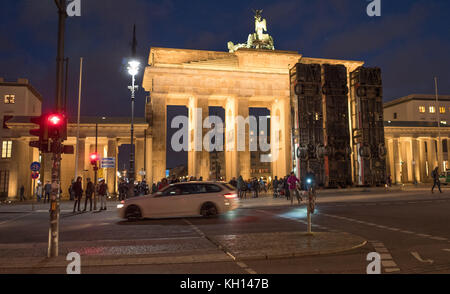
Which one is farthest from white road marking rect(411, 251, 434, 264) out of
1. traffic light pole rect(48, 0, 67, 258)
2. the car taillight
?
the car taillight

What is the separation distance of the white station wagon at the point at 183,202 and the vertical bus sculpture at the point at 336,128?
1758 centimetres

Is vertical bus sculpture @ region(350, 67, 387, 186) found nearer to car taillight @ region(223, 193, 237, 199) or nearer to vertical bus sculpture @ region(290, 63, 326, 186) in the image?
vertical bus sculpture @ region(290, 63, 326, 186)

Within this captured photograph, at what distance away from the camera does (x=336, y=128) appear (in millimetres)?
32094

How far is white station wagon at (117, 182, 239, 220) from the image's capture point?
1512 centimetres

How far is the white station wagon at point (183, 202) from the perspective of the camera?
1512 cm

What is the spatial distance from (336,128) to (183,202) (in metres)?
20.8

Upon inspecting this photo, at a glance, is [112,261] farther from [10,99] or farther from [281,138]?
[10,99]

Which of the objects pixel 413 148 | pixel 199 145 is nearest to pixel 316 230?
pixel 199 145

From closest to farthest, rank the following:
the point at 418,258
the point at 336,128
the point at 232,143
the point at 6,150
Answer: the point at 418,258 < the point at 336,128 < the point at 6,150 < the point at 232,143
